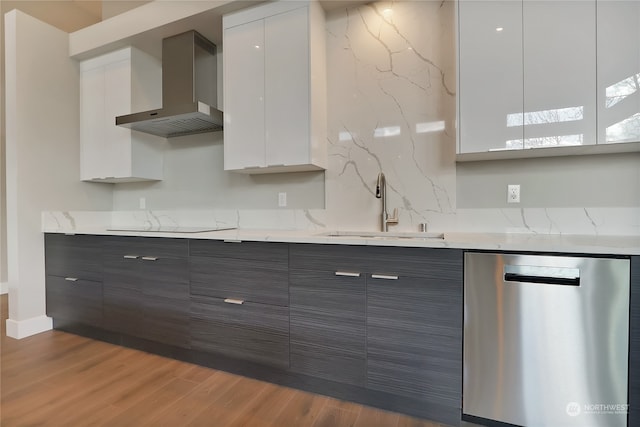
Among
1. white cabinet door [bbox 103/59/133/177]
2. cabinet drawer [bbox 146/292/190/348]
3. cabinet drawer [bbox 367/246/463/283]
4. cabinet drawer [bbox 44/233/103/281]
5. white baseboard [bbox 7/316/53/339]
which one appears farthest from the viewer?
white cabinet door [bbox 103/59/133/177]

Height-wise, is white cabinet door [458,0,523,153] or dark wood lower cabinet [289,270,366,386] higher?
white cabinet door [458,0,523,153]

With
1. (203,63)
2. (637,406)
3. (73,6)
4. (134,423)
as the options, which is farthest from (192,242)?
(73,6)

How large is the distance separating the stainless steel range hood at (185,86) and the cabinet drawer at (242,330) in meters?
1.32

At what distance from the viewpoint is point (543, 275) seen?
1254 mm

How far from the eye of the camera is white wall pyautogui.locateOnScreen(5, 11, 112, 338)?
2.42m

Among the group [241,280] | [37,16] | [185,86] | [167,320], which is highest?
[37,16]

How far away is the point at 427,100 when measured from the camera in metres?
2.00

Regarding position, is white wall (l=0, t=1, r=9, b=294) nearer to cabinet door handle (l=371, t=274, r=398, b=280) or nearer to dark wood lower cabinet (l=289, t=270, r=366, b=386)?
dark wood lower cabinet (l=289, t=270, r=366, b=386)

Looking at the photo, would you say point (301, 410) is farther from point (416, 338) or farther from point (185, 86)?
point (185, 86)

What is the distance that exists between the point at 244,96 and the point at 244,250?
3.50ft

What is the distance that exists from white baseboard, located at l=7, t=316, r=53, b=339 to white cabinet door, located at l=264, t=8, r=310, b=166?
2291mm

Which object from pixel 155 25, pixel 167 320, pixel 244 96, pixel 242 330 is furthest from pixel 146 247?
pixel 155 25

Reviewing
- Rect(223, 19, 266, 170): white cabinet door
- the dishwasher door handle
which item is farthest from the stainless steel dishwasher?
Rect(223, 19, 266, 170): white cabinet door

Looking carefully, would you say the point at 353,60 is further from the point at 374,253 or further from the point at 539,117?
the point at 374,253
